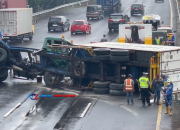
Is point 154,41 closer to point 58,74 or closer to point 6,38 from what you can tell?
point 58,74

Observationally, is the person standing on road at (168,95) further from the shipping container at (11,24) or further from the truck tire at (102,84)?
the shipping container at (11,24)

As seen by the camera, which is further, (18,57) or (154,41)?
(154,41)

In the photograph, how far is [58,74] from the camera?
2234 cm

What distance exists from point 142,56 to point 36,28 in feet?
110

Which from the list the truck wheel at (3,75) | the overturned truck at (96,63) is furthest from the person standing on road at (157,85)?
the truck wheel at (3,75)

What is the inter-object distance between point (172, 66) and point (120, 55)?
2201mm

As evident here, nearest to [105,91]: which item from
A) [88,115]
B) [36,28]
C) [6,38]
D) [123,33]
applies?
[88,115]

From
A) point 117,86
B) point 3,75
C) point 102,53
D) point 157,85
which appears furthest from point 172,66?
point 3,75

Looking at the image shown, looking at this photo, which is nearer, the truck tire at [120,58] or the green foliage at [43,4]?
the truck tire at [120,58]

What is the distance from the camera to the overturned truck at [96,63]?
64.6 feet

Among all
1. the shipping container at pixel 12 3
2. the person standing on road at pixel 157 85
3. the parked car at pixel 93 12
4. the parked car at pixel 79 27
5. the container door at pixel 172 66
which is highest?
the shipping container at pixel 12 3

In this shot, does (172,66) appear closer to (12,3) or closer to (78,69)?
(78,69)

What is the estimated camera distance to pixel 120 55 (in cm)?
2008

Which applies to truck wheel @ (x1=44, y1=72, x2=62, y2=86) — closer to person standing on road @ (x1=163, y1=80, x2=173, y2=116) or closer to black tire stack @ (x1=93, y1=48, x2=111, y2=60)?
black tire stack @ (x1=93, y1=48, x2=111, y2=60)
